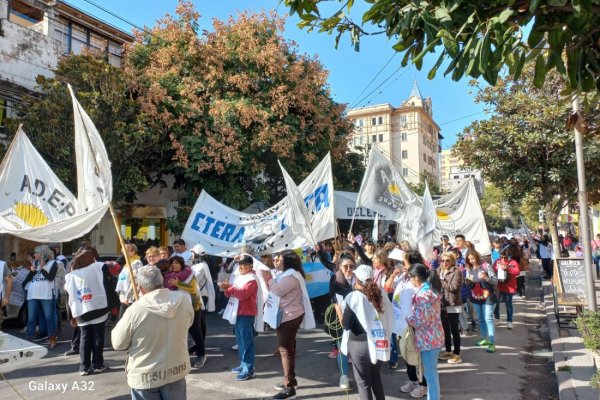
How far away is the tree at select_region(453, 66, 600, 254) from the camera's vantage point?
12.1 m

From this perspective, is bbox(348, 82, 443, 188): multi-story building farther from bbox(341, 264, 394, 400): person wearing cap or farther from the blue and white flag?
bbox(341, 264, 394, 400): person wearing cap

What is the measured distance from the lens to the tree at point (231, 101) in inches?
541

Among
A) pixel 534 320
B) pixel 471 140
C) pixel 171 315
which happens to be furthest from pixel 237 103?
pixel 171 315

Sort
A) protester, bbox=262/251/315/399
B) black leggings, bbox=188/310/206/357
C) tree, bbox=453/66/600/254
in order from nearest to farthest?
protester, bbox=262/251/315/399, black leggings, bbox=188/310/206/357, tree, bbox=453/66/600/254

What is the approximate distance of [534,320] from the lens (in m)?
10.7

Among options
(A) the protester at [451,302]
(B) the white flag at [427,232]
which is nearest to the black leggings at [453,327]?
(A) the protester at [451,302]

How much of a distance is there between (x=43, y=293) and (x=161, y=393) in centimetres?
568

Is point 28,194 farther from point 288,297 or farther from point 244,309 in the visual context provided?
point 288,297

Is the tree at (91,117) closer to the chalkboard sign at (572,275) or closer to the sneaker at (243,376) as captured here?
the sneaker at (243,376)

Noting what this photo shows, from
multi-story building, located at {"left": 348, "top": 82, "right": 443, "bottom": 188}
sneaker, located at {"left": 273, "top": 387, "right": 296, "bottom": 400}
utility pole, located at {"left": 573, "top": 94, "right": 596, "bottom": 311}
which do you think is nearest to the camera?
sneaker, located at {"left": 273, "top": 387, "right": 296, "bottom": 400}

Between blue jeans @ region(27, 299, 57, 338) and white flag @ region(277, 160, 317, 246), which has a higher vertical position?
white flag @ region(277, 160, 317, 246)

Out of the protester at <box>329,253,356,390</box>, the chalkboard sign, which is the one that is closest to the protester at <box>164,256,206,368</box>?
the protester at <box>329,253,356,390</box>

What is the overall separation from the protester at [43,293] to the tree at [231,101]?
224 inches

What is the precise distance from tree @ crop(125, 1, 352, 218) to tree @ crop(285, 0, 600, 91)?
10.1 metres
